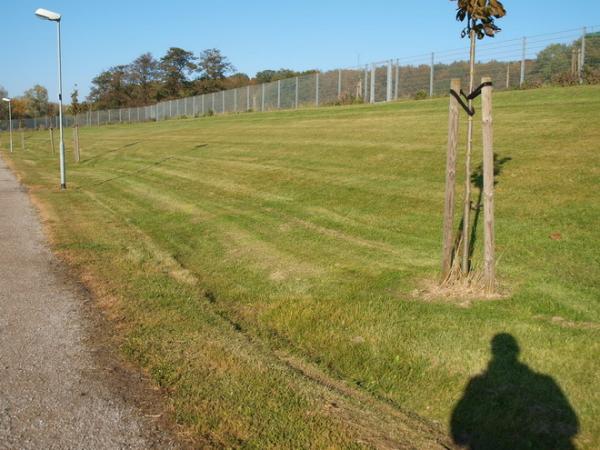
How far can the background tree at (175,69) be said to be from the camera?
3962 inches

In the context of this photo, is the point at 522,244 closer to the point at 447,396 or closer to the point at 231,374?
the point at 447,396

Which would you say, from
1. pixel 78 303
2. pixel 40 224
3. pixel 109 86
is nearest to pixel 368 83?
pixel 40 224

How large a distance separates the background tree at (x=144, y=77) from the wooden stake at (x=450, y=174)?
102m

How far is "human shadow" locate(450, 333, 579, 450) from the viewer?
3.87 meters

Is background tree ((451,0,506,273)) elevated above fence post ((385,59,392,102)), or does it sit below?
below

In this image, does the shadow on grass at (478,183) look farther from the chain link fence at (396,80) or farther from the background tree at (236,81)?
the background tree at (236,81)

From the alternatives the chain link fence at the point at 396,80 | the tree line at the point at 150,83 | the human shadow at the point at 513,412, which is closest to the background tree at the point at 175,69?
the tree line at the point at 150,83

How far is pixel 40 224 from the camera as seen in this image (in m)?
11.7

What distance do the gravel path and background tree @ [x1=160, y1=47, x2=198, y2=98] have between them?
9759 cm

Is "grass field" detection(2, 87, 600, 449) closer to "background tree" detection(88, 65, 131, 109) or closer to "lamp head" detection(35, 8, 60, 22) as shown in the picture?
"lamp head" detection(35, 8, 60, 22)

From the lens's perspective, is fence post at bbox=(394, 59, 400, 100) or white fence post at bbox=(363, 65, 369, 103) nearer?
fence post at bbox=(394, 59, 400, 100)

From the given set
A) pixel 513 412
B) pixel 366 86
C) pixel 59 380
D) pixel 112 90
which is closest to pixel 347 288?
pixel 513 412

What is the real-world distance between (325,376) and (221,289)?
8.80 ft

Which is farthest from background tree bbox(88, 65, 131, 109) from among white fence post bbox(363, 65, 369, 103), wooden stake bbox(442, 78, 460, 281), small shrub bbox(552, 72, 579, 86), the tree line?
→ wooden stake bbox(442, 78, 460, 281)
